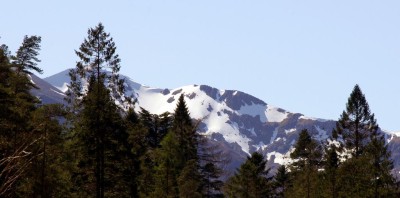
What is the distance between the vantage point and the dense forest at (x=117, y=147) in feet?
105

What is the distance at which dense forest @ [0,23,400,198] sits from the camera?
31.9m

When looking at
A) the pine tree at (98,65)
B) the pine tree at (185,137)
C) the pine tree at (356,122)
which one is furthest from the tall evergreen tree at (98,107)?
the pine tree at (356,122)

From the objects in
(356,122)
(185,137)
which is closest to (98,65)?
(185,137)

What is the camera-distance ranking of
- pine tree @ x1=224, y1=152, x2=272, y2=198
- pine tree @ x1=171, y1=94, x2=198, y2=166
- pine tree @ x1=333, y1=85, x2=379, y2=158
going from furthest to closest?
1. pine tree @ x1=333, y1=85, x2=379, y2=158
2. pine tree @ x1=224, y1=152, x2=272, y2=198
3. pine tree @ x1=171, y1=94, x2=198, y2=166

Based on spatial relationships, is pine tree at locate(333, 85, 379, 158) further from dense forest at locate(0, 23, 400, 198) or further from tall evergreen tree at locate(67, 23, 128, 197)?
tall evergreen tree at locate(67, 23, 128, 197)

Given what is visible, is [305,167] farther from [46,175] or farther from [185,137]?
[46,175]

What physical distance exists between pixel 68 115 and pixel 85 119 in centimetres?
118

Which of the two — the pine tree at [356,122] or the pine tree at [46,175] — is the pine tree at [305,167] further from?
the pine tree at [46,175]

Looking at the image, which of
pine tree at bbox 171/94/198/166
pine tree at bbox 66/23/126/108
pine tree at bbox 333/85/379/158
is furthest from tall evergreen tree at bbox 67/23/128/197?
pine tree at bbox 333/85/379/158

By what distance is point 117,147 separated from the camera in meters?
38.7

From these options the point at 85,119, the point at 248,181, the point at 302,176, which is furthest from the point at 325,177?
the point at 85,119

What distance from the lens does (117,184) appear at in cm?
3834

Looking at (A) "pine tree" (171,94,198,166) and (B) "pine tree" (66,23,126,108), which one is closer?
(B) "pine tree" (66,23,126,108)

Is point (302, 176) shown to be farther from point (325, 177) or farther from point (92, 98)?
point (92, 98)
